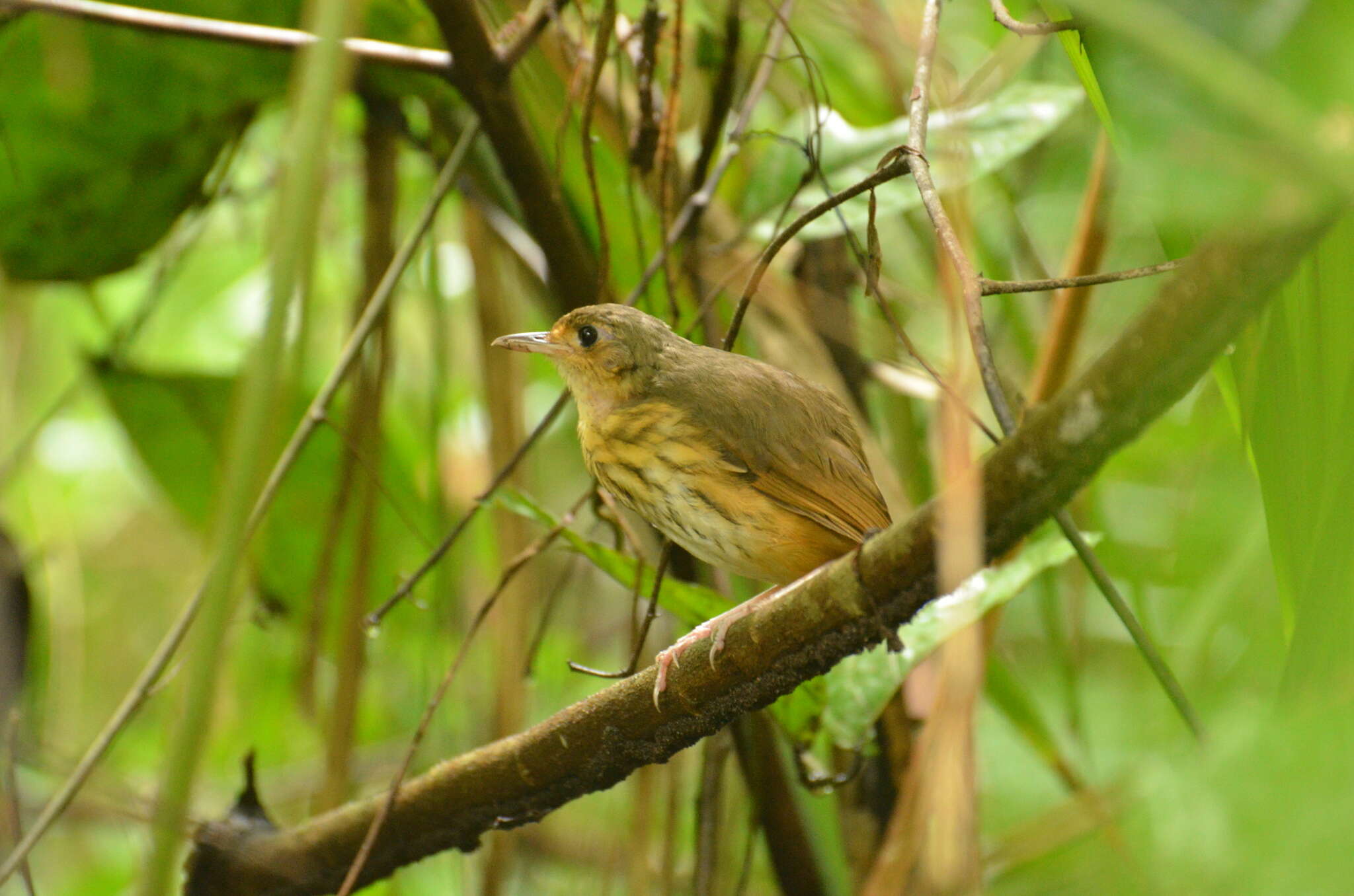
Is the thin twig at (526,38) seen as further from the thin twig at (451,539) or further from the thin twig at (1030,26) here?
the thin twig at (1030,26)

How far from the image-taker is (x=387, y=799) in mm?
1979

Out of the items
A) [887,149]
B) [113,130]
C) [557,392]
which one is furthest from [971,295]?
[557,392]

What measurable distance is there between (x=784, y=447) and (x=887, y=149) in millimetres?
918

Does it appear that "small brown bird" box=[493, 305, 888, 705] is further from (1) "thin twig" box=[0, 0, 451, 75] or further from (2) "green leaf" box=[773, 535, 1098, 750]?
(1) "thin twig" box=[0, 0, 451, 75]

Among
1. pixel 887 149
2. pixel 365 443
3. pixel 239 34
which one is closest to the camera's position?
pixel 239 34

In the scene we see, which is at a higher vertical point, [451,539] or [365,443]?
[365,443]

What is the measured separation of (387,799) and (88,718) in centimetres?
345

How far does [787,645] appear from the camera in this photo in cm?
145

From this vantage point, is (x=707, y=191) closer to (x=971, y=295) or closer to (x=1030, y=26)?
(x=1030, y=26)

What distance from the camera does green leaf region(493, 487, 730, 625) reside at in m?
1.88

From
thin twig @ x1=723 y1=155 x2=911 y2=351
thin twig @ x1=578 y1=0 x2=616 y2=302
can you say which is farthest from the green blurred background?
thin twig @ x1=723 y1=155 x2=911 y2=351

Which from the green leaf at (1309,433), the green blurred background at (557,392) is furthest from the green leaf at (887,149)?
the green leaf at (1309,433)

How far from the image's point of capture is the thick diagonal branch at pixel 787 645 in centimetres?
89

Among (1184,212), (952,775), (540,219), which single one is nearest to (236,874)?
(540,219)
